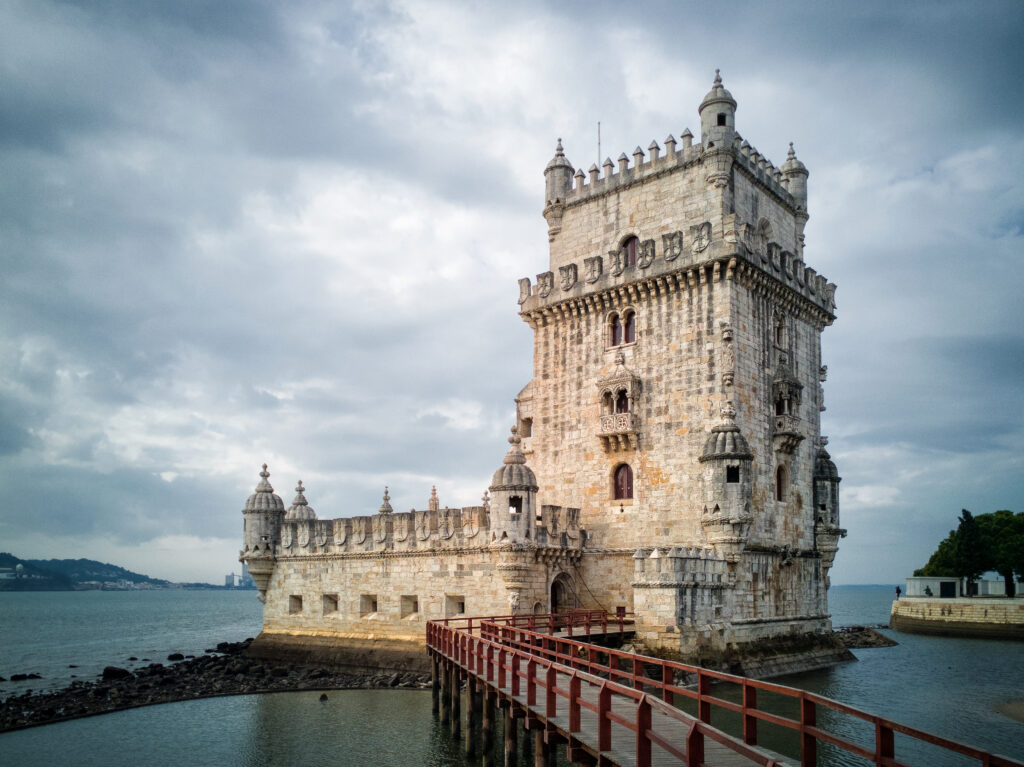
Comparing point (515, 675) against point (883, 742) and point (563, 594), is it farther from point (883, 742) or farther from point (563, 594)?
point (563, 594)

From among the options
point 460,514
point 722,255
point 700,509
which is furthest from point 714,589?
point 722,255

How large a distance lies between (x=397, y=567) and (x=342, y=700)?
Answer: 254 inches

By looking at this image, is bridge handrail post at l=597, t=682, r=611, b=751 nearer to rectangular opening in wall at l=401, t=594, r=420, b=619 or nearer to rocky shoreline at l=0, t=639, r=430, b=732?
rocky shoreline at l=0, t=639, r=430, b=732

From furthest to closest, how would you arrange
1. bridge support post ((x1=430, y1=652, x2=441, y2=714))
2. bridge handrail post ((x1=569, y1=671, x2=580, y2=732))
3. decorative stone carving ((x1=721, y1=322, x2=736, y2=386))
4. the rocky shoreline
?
decorative stone carving ((x1=721, y1=322, x2=736, y2=386)) < the rocky shoreline < bridge support post ((x1=430, y1=652, x2=441, y2=714)) < bridge handrail post ((x1=569, y1=671, x2=580, y2=732))

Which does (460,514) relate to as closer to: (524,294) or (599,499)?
(599,499)

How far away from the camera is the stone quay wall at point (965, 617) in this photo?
55000 mm

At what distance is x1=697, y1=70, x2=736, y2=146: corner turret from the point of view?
32156 millimetres

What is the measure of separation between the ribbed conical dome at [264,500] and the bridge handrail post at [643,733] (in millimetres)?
30394

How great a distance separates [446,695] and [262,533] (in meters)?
17.2

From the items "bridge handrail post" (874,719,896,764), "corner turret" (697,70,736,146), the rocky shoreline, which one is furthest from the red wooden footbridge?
"corner turret" (697,70,736,146)

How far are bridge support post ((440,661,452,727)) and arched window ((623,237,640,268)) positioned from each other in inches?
676

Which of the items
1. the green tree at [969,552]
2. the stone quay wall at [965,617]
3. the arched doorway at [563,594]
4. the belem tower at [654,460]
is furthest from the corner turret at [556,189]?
the green tree at [969,552]

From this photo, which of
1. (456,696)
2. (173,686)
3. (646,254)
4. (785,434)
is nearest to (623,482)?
(785,434)

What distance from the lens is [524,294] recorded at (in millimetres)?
36562
